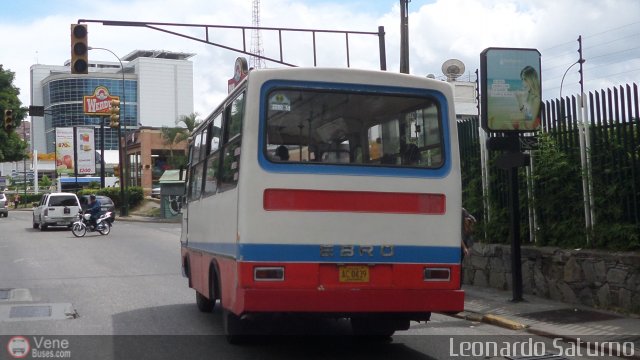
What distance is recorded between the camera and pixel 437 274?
7562 mm

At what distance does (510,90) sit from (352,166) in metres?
5.26

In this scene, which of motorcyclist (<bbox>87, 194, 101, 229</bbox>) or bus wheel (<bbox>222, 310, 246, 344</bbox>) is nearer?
bus wheel (<bbox>222, 310, 246, 344</bbox>)

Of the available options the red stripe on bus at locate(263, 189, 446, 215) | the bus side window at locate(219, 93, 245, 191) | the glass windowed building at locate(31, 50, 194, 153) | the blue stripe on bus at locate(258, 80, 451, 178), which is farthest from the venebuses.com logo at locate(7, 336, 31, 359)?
the glass windowed building at locate(31, 50, 194, 153)

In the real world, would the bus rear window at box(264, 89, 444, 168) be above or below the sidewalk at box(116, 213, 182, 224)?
above

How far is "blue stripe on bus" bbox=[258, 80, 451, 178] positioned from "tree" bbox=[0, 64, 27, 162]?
57.1 m

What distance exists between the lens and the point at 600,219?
11000 mm

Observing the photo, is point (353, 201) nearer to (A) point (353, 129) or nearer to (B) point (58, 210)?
(A) point (353, 129)

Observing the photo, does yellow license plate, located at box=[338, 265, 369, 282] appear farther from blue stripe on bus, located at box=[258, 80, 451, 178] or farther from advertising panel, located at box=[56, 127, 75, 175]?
advertising panel, located at box=[56, 127, 75, 175]

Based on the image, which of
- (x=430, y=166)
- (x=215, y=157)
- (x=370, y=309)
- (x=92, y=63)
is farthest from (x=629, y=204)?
(x=92, y=63)

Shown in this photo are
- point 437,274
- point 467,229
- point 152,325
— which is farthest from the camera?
point 467,229

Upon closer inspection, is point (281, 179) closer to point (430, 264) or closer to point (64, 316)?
point (430, 264)

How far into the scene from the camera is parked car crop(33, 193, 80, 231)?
34.2 meters

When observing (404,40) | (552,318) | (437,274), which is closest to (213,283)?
(437,274)

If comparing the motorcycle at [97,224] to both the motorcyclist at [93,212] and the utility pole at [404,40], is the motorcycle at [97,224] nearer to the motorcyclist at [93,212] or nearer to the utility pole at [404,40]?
the motorcyclist at [93,212]
